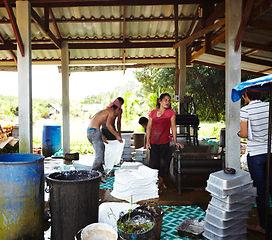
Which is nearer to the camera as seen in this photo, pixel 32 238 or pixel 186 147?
pixel 32 238

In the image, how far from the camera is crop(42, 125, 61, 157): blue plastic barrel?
9.84 m

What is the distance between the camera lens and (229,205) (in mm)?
3041

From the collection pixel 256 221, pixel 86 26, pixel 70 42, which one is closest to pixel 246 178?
pixel 256 221

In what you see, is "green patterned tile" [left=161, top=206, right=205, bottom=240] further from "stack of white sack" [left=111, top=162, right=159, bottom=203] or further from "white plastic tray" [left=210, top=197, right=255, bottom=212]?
"white plastic tray" [left=210, top=197, right=255, bottom=212]

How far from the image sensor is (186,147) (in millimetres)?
6090

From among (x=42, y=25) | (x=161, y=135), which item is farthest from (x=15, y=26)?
(x=161, y=135)

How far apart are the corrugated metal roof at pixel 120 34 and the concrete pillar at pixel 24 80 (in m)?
1.75

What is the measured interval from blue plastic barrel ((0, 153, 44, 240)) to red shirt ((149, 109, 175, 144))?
2412 millimetres

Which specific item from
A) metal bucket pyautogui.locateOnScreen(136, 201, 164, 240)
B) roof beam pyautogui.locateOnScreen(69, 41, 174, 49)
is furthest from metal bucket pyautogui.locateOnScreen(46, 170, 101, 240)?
roof beam pyautogui.locateOnScreen(69, 41, 174, 49)

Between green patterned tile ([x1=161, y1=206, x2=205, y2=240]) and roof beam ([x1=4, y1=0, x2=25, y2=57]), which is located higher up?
roof beam ([x1=4, y1=0, x2=25, y2=57])

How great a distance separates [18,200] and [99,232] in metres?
1.06

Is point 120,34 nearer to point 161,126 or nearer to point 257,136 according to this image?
point 161,126

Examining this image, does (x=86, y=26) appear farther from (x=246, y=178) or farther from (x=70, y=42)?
(x=246, y=178)

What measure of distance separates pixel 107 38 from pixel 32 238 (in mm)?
7316
